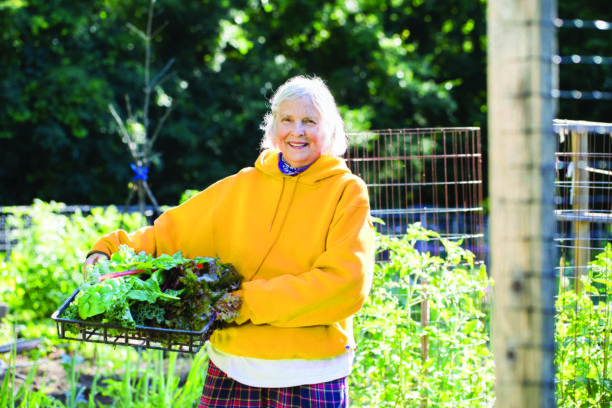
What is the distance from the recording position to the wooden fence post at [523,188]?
109 cm

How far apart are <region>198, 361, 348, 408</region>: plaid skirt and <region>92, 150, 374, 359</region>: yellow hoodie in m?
0.12

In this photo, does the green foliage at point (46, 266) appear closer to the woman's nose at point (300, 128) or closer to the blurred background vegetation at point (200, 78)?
the woman's nose at point (300, 128)

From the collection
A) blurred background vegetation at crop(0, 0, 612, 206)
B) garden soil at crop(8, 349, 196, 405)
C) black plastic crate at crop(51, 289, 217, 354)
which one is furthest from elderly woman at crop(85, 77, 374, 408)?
blurred background vegetation at crop(0, 0, 612, 206)

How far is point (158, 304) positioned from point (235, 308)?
25cm

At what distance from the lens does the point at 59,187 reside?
15.0 meters

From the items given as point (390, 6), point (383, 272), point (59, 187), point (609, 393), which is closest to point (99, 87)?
point (59, 187)

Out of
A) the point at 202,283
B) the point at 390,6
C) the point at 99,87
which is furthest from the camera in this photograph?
the point at 390,6

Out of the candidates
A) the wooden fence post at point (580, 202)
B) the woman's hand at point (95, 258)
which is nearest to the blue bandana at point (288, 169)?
the woman's hand at point (95, 258)

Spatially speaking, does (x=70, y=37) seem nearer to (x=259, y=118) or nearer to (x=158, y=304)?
(x=259, y=118)

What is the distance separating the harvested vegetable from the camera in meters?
1.97

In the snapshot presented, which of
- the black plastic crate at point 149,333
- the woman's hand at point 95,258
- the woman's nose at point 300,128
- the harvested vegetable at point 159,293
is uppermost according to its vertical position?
the woman's nose at point 300,128

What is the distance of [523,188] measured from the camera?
1.11 metres

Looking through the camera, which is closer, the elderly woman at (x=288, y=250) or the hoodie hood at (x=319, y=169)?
the elderly woman at (x=288, y=250)

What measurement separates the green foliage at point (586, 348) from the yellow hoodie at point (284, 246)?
1.13 metres
